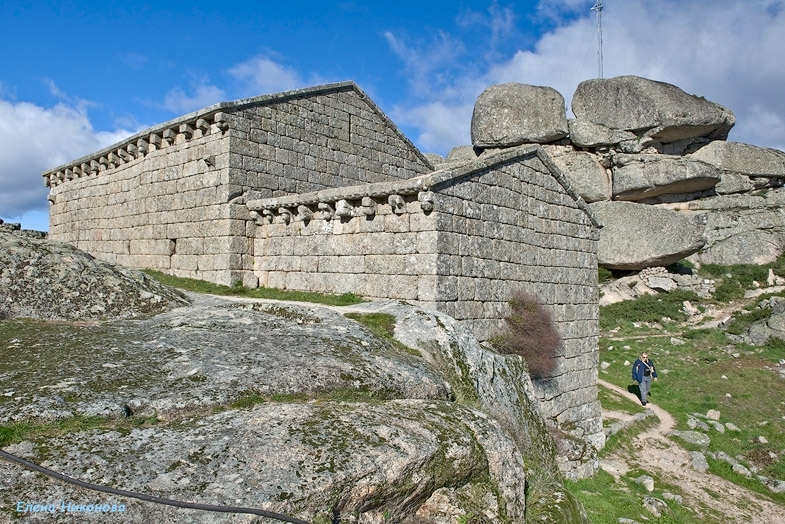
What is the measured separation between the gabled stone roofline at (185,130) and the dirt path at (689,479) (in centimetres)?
894

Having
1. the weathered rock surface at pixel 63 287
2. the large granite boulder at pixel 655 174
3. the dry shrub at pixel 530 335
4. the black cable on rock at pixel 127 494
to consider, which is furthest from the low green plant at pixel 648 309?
the black cable on rock at pixel 127 494

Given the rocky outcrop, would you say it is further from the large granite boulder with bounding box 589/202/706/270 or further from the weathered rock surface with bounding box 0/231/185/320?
the large granite boulder with bounding box 589/202/706/270

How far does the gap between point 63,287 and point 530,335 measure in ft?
24.2

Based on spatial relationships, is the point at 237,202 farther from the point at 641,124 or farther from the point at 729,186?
the point at 729,186

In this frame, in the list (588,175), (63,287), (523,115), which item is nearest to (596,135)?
(588,175)

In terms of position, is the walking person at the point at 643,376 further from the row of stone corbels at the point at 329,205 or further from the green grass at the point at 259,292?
the row of stone corbels at the point at 329,205

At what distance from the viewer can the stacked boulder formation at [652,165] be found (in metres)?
23.6

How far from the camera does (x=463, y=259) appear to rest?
9258 mm

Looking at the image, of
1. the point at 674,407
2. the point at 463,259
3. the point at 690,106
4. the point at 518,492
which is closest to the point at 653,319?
the point at 674,407

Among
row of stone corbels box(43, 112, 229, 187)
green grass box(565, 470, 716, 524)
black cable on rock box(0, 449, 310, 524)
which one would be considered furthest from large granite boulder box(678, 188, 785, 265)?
black cable on rock box(0, 449, 310, 524)

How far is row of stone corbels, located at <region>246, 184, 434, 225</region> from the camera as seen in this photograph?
8992mm

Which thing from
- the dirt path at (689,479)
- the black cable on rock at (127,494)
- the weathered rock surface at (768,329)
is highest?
the black cable on rock at (127,494)

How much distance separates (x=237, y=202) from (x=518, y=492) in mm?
8780

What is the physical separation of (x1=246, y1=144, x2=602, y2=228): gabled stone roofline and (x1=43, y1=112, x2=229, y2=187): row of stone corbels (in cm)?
179
